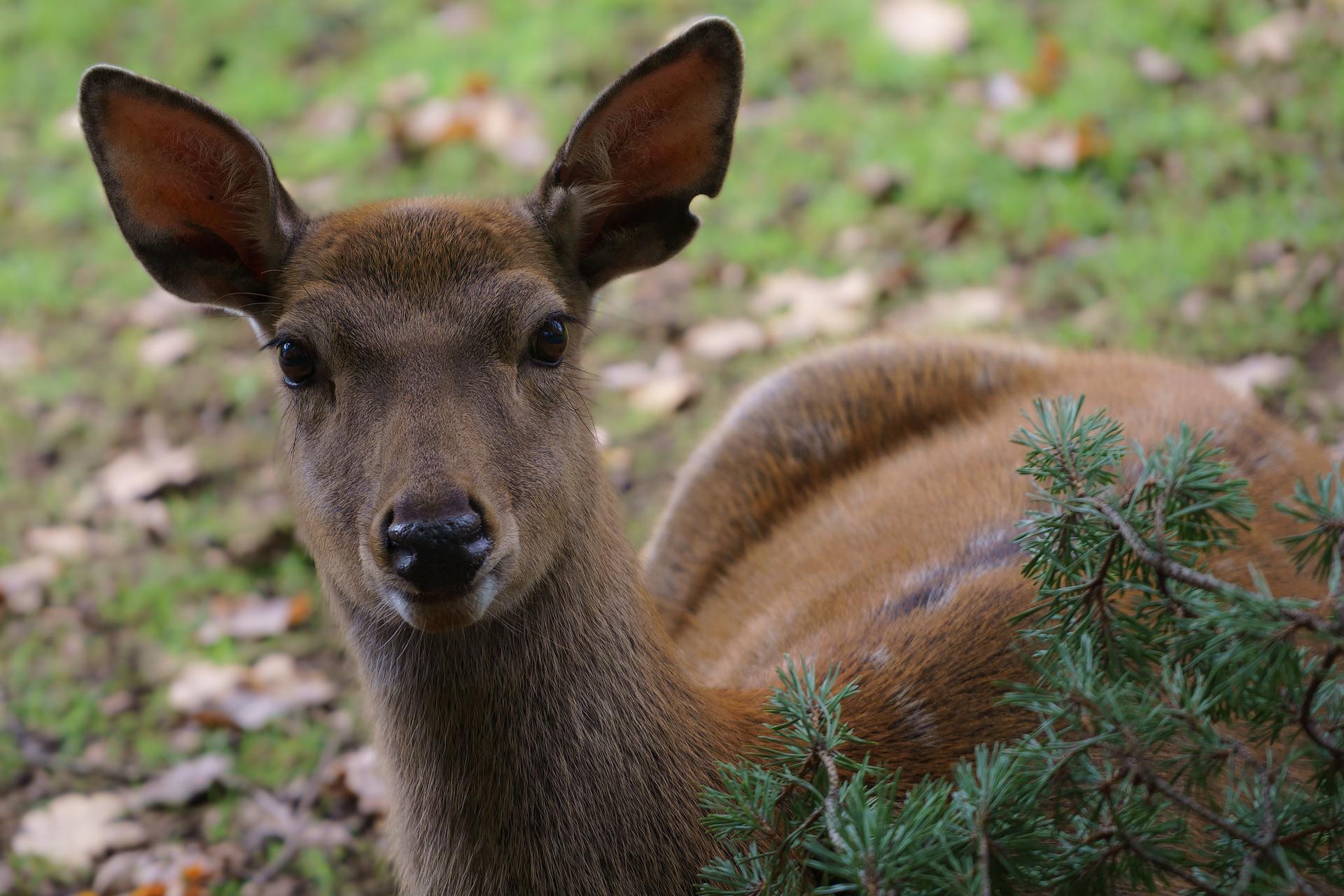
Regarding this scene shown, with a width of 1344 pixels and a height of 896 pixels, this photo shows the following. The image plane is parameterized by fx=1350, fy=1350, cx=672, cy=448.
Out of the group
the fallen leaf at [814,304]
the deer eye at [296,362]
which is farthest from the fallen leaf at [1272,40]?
the deer eye at [296,362]

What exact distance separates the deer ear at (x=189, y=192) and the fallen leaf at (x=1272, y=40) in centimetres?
491

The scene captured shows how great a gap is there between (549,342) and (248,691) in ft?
7.42

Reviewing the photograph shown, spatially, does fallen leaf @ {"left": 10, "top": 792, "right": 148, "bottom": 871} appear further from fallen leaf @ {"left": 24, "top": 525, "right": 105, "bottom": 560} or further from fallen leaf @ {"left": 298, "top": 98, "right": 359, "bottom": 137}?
fallen leaf @ {"left": 298, "top": 98, "right": 359, "bottom": 137}

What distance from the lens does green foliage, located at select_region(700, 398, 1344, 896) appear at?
74.7 inches

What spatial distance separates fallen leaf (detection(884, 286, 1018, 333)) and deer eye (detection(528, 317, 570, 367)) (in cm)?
283

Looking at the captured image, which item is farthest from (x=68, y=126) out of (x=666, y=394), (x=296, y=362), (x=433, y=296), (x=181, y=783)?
(x=433, y=296)

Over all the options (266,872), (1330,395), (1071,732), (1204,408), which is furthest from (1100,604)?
(1330,395)

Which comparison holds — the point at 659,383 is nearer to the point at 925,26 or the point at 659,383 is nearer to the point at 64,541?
the point at 64,541

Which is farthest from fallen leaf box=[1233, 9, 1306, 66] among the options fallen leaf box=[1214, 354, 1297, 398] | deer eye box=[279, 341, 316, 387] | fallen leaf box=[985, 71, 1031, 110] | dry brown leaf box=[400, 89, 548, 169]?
deer eye box=[279, 341, 316, 387]

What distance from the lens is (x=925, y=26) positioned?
22.3ft

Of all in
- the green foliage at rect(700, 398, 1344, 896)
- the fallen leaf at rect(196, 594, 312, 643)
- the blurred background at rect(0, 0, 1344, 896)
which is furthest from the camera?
the fallen leaf at rect(196, 594, 312, 643)

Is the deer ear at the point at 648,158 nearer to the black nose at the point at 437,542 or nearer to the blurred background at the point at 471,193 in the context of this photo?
the black nose at the point at 437,542

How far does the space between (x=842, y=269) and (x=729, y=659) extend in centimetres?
270

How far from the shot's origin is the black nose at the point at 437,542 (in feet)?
7.48
